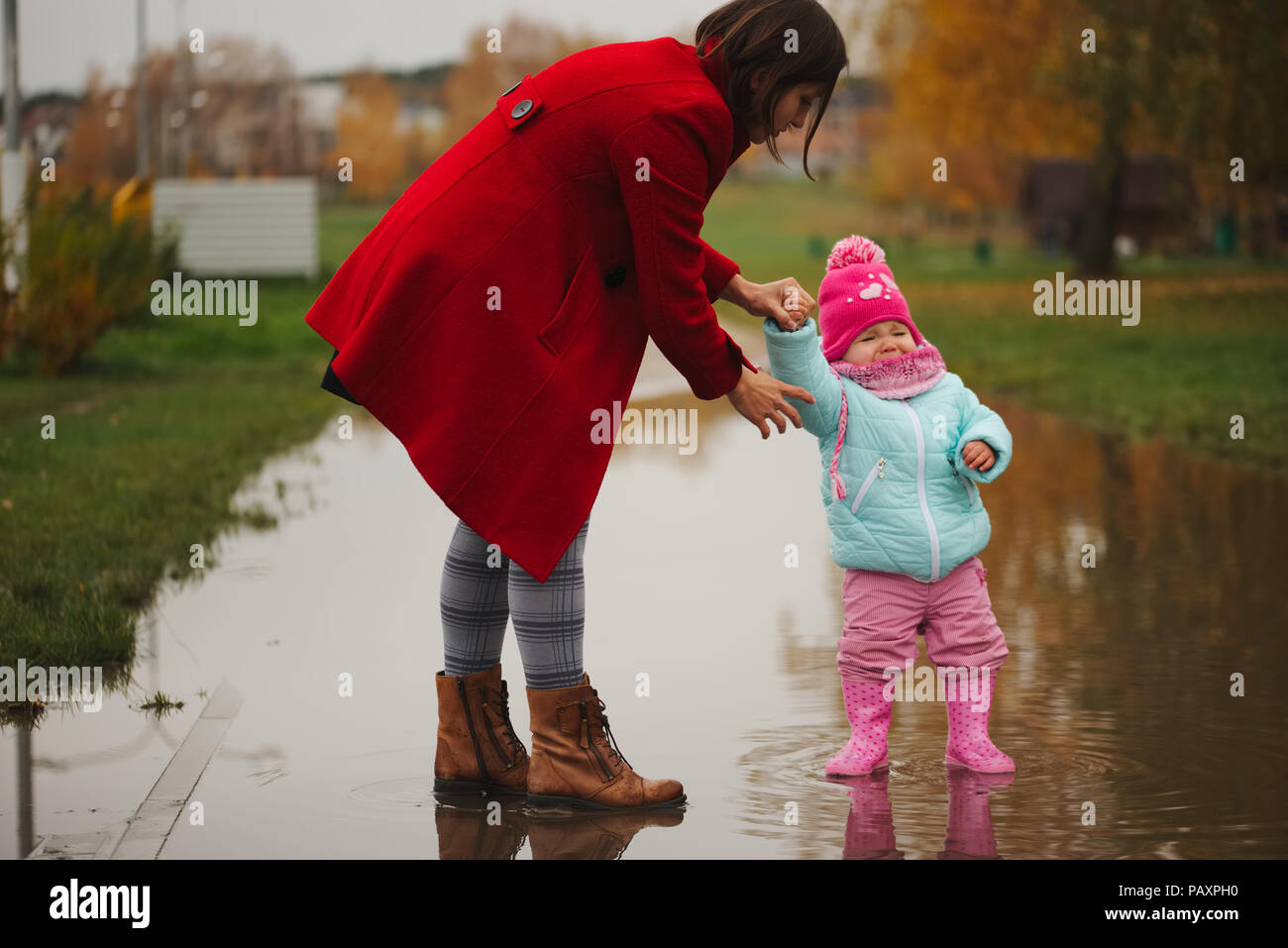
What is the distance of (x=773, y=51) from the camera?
405 cm

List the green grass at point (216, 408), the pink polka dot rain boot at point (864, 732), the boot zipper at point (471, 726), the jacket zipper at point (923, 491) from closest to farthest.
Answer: the boot zipper at point (471, 726) → the pink polka dot rain boot at point (864, 732) → the jacket zipper at point (923, 491) → the green grass at point (216, 408)

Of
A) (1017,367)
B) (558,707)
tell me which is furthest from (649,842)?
(1017,367)

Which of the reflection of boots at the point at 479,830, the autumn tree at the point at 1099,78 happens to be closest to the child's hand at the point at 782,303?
the reflection of boots at the point at 479,830

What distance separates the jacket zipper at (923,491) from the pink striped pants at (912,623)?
0.08 meters

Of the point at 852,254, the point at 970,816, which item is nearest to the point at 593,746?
the point at 970,816

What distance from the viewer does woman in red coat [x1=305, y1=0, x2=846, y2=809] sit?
4023mm

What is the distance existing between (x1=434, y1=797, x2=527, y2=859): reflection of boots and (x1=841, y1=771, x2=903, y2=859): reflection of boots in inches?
27.3

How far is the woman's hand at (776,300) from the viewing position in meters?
4.43

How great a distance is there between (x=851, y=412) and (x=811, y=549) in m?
3.33

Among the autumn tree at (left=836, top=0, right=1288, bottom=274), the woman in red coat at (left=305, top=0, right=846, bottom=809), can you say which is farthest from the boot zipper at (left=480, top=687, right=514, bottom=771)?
the autumn tree at (left=836, top=0, right=1288, bottom=274)

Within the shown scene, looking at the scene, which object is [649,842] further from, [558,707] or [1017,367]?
[1017,367]

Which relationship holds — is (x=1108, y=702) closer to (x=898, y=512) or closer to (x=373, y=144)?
(x=898, y=512)

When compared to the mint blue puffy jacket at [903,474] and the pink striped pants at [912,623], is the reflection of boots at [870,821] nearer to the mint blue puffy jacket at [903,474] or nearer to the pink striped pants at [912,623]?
the pink striped pants at [912,623]

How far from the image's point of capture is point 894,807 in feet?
14.0
